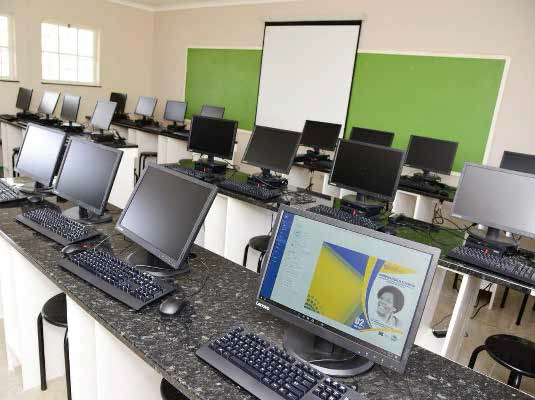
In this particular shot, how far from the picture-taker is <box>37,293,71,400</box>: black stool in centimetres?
168

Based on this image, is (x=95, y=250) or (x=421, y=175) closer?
(x=95, y=250)

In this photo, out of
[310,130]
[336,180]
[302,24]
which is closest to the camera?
[336,180]

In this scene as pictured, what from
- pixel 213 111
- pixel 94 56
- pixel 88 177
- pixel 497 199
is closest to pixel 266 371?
pixel 88 177

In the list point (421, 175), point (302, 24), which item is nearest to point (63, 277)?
point (421, 175)

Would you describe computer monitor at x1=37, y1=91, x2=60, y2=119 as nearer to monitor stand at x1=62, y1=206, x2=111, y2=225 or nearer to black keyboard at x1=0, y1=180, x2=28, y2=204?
black keyboard at x1=0, y1=180, x2=28, y2=204

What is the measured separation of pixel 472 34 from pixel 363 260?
4.41 metres

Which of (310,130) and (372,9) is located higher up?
(372,9)

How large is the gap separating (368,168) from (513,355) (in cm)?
131

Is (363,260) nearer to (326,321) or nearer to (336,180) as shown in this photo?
(326,321)

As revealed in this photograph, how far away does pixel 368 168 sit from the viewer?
8.66ft

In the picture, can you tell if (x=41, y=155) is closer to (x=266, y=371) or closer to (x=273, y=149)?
(x=273, y=149)

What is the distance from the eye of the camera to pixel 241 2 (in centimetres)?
673

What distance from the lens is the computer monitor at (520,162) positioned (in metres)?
3.18

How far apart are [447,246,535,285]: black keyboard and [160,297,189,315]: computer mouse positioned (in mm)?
1455
